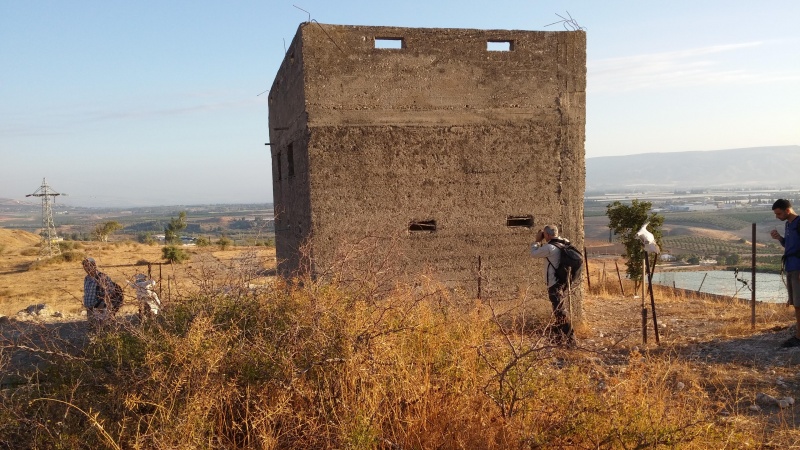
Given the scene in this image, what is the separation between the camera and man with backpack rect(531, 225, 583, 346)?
282 inches

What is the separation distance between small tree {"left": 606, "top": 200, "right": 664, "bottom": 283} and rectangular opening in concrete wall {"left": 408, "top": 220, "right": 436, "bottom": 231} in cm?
930

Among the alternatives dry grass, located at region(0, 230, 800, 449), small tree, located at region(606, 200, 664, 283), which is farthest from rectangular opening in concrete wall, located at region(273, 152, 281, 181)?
small tree, located at region(606, 200, 664, 283)

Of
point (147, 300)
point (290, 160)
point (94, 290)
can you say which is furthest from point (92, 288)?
point (290, 160)

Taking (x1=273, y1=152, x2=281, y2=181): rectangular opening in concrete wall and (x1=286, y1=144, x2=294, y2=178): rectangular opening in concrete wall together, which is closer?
(x1=286, y1=144, x2=294, y2=178): rectangular opening in concrete wall

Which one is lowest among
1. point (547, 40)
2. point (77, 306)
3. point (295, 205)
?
point (77, 306)

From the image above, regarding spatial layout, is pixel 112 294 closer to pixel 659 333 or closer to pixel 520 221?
pixel 520 221

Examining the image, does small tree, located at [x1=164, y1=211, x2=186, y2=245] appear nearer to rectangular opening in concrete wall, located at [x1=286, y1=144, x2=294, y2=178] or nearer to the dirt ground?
the dirt ground

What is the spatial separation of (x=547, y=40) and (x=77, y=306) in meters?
12.6

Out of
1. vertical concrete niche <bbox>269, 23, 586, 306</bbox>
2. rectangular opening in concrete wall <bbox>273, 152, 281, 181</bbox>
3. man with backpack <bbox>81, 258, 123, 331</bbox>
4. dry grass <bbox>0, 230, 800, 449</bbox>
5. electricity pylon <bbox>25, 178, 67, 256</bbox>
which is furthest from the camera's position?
electricity pylon <bbox>25, 178, 67, 256</bbox>

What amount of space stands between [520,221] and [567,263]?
1385mm

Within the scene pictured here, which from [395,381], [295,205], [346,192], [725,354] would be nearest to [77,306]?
[295,205]

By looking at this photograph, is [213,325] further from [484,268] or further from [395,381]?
[484,268]

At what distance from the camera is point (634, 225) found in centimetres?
1573

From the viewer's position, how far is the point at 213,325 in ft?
14.1
